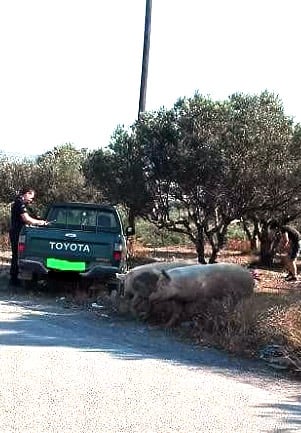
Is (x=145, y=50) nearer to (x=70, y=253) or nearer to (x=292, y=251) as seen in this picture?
(x=292, y=251)

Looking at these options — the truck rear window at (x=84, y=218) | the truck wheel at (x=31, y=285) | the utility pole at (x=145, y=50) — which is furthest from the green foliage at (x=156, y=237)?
the truck wheel at (x=31, y=285)

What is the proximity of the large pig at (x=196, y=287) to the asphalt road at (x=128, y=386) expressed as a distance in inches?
25.8

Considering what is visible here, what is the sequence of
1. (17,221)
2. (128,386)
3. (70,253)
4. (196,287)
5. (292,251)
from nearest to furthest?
(128,386) < (196,287) < (70,253) < (17,221) < (292,251)

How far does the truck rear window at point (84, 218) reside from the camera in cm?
1405

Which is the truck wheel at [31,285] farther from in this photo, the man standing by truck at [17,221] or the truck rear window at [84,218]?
the truck rear window at [84,218]

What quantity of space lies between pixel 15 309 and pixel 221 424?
6230mm

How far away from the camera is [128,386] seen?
6703mm

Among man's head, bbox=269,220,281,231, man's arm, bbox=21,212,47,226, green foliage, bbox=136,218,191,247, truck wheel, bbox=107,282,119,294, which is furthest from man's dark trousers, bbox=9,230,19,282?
green foliage, bbox=136,218,191,247

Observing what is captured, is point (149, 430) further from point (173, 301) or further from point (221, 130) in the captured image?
point (221, 130)

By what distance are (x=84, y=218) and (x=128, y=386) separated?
7.68 m

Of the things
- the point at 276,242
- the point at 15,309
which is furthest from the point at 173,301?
the point at 276,242

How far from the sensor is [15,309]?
11.3m

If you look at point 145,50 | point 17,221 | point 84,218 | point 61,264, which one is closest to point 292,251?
point 84,218

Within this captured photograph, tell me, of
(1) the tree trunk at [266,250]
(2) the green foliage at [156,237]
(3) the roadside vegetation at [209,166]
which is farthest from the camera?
(2) the green foliage at [156,237]
